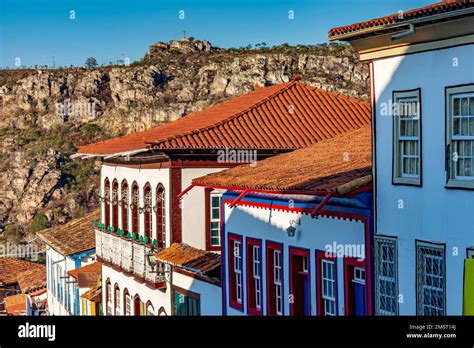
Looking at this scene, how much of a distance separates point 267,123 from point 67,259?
549 inches

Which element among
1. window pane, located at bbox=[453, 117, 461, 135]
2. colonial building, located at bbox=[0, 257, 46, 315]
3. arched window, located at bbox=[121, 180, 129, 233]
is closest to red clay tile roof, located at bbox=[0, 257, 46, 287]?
colonial building, located at bbox=[0, 257, 46, 315]

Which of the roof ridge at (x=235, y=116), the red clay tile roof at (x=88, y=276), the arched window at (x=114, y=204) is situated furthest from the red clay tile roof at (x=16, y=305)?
the roof ridge at (x=235, y=116)

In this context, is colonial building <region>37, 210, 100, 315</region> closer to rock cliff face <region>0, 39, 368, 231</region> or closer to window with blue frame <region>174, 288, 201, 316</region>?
window with blue frame <region>174, 288, 201, 316</region>

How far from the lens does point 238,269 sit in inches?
802

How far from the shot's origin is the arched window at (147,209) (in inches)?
1065

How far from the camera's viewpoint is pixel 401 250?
539 inches

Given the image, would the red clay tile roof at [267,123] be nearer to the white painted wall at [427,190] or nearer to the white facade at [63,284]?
the white facade at [63,284]

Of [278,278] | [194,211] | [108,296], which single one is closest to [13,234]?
[108,296]

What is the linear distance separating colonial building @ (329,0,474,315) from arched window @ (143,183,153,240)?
13.2m

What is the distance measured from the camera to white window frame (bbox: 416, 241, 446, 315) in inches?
500

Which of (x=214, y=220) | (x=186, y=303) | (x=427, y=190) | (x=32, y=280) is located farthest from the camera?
(x=32, y=280)

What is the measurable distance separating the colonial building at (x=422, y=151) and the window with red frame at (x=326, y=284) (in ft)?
5.22

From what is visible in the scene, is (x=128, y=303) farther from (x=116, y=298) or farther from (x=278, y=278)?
(x=278, y=278)

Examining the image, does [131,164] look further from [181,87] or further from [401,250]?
[181,87]
